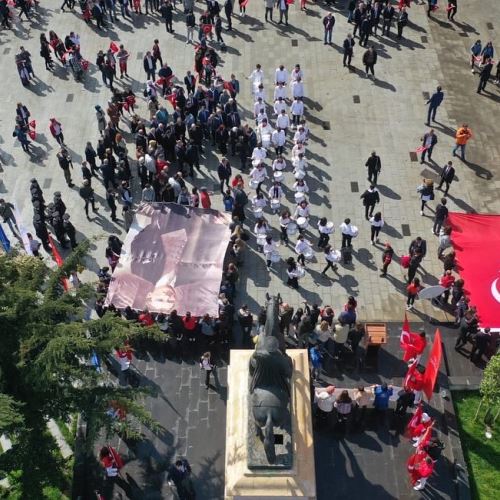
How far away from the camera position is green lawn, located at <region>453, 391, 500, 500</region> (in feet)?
54.9

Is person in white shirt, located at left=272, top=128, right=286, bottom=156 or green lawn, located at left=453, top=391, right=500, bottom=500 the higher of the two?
person in white shirt, located at left=272, top=128, right=286, bottom=156

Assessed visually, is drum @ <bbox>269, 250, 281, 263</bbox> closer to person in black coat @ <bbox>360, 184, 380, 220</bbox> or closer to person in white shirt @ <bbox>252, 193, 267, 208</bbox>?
person in white shirt @ <bbox>252, 193, 267, 208</bbox>

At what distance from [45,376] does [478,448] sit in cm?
1109

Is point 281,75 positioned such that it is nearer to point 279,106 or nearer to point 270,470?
point 279,106

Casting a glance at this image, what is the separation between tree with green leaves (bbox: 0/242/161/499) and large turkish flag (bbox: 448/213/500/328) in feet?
33.4

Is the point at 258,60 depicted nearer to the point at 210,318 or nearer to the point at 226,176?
the point at 226,176

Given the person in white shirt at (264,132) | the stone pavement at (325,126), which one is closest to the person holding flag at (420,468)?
the stone pavement at (325,126)

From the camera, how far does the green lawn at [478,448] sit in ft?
54.9

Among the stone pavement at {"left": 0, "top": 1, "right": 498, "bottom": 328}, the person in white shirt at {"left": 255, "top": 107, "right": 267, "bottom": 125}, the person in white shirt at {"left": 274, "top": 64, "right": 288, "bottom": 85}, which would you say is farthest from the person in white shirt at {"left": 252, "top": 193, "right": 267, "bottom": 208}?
the person in white shirt at {"left": 274, "top": 64, "right": 288, "bottom": 85}

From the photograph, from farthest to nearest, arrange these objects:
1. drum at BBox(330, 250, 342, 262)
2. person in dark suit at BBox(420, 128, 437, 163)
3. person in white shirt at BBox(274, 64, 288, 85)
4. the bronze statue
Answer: person in white shirt at BBox(274, 64, 288, 85), person in dark suit at BBox(420, 128, 437, 163), drum at BBox(330, 250, 342, 262), the bronze statue

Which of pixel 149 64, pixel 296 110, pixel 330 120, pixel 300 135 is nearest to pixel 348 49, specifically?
pixel 330 120

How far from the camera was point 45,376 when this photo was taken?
13.5 meters

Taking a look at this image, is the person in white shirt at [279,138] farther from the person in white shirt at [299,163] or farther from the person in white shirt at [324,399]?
the person in white shirt at [324,399]

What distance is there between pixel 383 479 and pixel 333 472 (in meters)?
1.25
